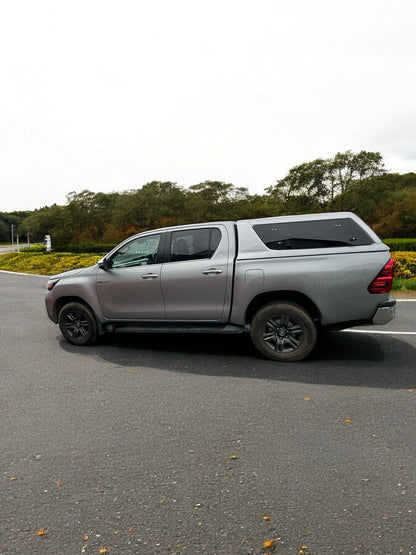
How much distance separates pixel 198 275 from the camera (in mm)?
5938

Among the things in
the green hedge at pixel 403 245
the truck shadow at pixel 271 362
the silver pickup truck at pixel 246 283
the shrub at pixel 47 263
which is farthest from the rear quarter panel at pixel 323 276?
the shrub at pixel 47 263

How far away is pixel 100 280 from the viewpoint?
6516mm

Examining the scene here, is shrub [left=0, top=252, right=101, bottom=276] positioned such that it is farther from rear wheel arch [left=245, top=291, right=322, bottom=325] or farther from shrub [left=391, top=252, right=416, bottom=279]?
rear wheel arch [left=245, top=291, right=322, bottom=325]

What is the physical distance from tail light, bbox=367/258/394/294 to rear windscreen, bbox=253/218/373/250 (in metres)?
0.39

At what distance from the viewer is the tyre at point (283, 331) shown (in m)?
5.57

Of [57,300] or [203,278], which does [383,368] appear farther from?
[57,300]

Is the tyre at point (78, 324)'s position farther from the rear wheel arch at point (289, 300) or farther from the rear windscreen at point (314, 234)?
the rear windscreen at point (314, 234)

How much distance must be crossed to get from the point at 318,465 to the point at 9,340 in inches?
222

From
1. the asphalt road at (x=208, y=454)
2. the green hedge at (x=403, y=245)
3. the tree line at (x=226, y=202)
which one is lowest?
the asphalt road at (x=208, y=454)

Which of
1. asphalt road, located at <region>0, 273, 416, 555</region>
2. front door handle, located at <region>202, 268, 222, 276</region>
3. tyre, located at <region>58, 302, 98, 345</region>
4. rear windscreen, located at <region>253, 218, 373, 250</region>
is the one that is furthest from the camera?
tyre, located at <region>58, 302, 98, 345</region>

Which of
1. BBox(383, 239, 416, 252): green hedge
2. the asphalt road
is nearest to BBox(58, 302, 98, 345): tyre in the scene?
the asphalt road

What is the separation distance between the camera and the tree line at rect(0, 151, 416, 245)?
4706 centimetres

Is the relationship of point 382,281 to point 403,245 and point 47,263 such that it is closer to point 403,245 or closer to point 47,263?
point 403,245

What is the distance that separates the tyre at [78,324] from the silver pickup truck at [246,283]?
0.6 inches
